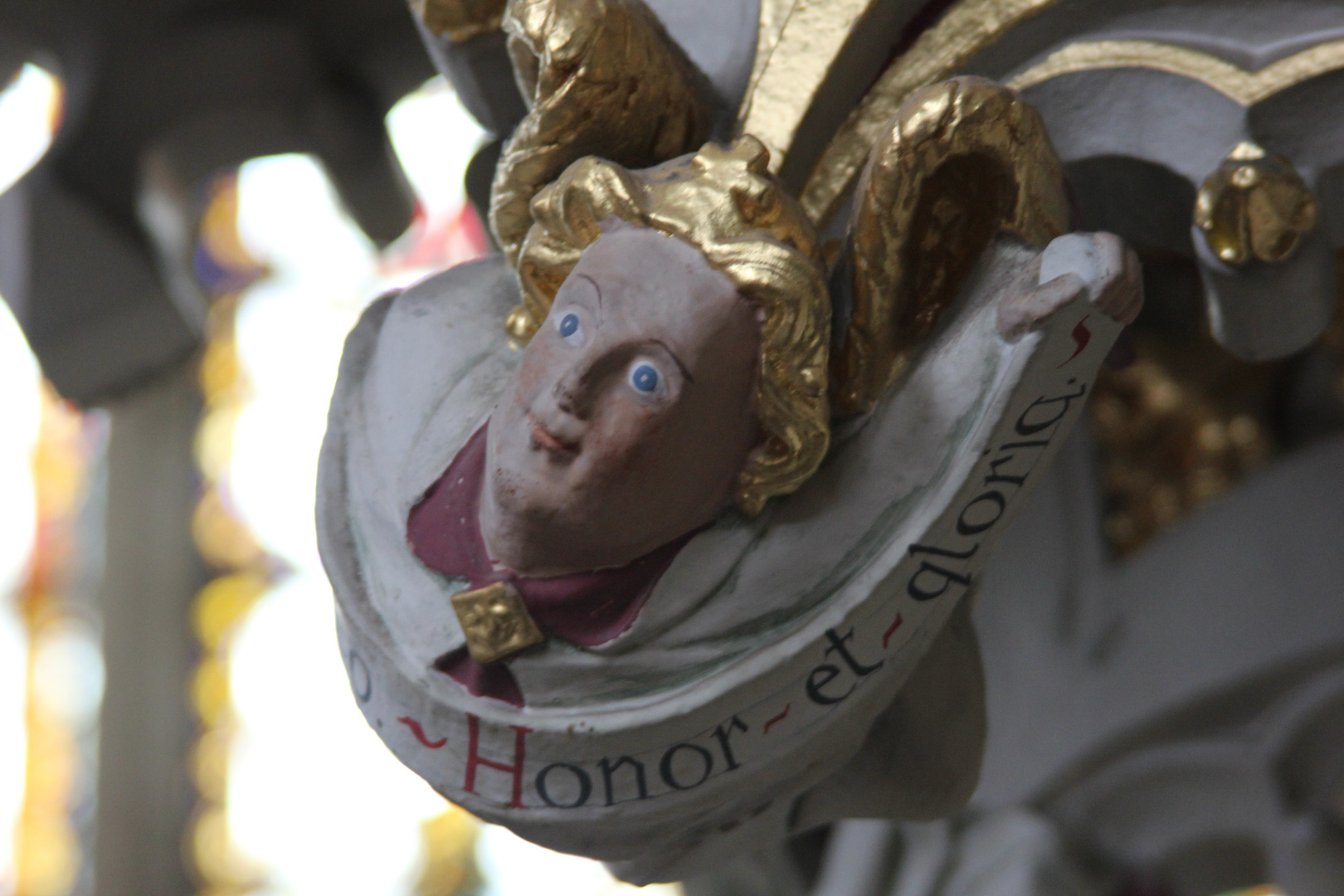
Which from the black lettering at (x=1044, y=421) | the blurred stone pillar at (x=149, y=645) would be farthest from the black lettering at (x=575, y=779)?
the blurred stone pillar at (x=149, y=645)

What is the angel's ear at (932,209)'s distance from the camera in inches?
46.1

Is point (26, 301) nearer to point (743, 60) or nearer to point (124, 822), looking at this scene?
point (743, 60)

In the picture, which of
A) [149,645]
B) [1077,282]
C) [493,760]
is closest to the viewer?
[1077,282]

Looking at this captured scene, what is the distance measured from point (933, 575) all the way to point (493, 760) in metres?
0.29

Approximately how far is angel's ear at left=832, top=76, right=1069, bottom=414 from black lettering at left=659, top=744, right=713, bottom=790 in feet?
0.73

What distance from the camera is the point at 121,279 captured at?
2.00m

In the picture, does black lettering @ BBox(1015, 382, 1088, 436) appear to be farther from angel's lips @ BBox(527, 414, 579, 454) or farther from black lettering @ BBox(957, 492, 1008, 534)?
angel's lips @ BBox(527, 414, 579, 454)

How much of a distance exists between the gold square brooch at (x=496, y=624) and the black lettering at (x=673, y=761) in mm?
103

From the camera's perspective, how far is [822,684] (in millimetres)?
1194

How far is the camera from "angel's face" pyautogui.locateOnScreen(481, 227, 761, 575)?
1.16 meters

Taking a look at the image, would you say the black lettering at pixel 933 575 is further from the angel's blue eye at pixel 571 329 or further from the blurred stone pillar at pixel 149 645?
the blurred stone pillar at pixel 149 645

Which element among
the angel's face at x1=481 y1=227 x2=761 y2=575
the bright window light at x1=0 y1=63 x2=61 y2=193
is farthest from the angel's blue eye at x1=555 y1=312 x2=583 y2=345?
the bright window light at x1=0 y1=63 x2=61 y2=193

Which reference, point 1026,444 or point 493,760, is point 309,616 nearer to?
point 493,760

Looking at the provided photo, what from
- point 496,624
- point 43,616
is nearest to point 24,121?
point 43,616
